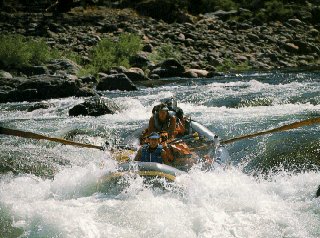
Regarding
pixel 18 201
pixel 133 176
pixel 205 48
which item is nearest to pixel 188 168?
pixel 133 176

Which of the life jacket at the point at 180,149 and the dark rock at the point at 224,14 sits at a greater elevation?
the life jacket at the point at 180,149

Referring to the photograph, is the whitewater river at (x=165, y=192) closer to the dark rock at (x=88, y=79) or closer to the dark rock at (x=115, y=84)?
the dark rock at (x=115, y=84)

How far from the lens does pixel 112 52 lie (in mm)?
19719

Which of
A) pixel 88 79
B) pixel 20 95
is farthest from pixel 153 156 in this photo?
pixel 88 79

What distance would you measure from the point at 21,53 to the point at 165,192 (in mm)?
12414

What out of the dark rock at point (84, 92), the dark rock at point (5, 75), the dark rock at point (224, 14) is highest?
the dark rock at point (224, 14)

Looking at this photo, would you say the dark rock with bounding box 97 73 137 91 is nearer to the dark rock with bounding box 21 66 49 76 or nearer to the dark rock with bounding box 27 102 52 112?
the dark rock with bounding box 21 66 49 76

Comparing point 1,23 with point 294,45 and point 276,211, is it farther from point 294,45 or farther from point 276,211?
point 276,211

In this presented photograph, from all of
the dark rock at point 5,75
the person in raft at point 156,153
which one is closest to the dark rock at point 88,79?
the dark rock at point 5,75

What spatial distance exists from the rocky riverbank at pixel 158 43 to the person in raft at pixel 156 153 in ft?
26.2

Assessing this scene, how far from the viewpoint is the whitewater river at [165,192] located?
227 inches

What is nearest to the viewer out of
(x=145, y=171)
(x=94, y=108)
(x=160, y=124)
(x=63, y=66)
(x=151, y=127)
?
(x=145, y=171)

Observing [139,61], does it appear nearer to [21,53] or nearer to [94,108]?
[21,53]

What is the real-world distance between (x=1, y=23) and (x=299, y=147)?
17.9 metres
